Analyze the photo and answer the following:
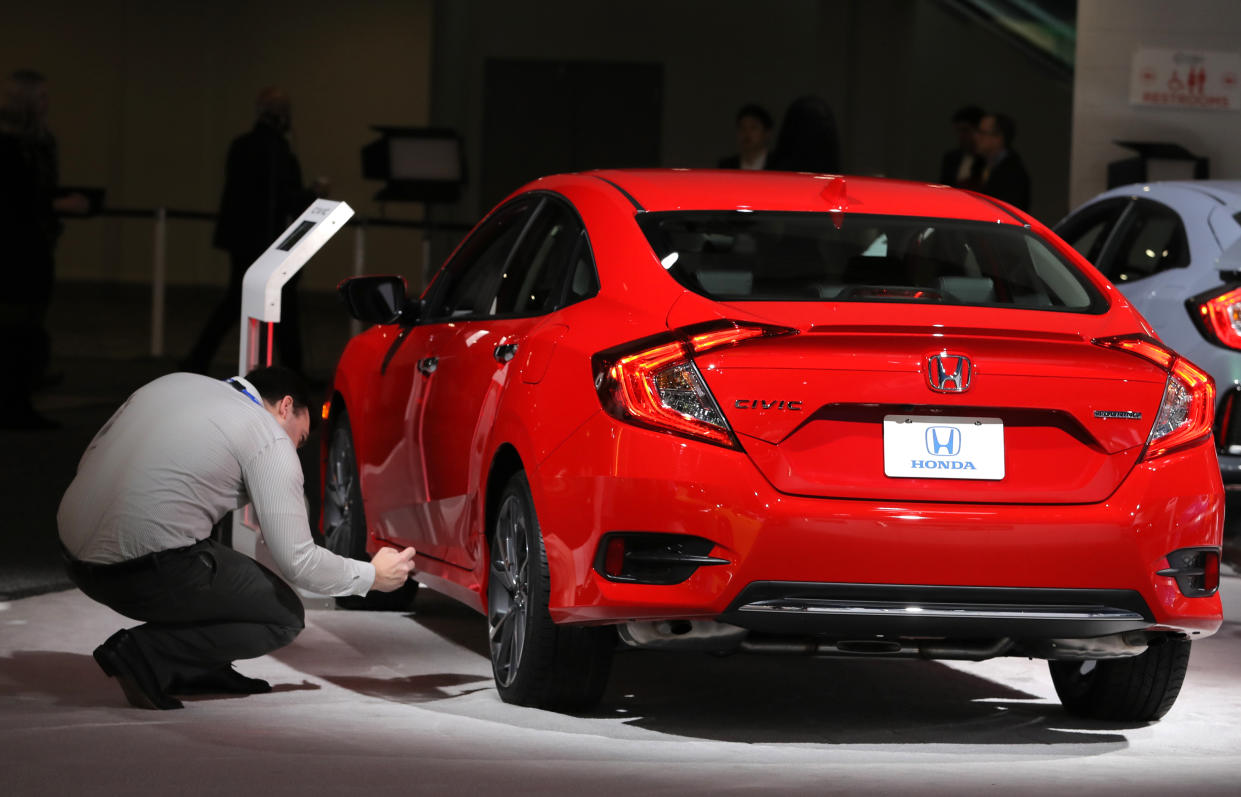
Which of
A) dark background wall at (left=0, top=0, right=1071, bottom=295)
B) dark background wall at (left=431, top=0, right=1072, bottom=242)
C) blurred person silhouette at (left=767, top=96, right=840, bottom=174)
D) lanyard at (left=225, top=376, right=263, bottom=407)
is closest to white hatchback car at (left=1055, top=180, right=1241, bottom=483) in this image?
blurred person silhouette at (left=767, top=96, right=840, bottom=174)

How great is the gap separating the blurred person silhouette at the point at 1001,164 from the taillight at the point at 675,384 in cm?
936

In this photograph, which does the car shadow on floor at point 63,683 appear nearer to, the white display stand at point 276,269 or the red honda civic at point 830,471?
the red honda civic at point 830,471

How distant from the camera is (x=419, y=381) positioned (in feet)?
22.5

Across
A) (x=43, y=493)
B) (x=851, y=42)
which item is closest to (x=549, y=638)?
(x=43, y=493)

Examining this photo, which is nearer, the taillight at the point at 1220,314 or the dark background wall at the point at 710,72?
the taillight at the point at 1220,314

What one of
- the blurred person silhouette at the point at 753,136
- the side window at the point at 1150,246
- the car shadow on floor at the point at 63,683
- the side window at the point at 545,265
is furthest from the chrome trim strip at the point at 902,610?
the blurred person silhouette at the point at 753,136

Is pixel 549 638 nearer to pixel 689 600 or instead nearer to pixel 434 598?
pixel 689 600

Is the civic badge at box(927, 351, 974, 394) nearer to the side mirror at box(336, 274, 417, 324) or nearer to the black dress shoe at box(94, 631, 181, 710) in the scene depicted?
the black dress shoe at box(94, 631, 181, 710)

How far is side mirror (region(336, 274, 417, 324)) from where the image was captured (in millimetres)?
7148

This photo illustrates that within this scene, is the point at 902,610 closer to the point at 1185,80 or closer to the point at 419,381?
the point at 419,381

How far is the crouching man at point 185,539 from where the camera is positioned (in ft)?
19.7

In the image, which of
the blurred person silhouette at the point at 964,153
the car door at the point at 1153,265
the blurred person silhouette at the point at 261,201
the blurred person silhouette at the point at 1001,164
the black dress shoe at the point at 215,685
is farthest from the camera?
the blurred person silhouette at the point at 964,153

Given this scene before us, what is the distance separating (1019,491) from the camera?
529 centimetres

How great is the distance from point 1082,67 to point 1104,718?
11.0m
